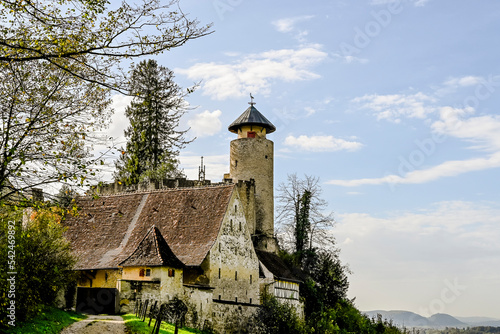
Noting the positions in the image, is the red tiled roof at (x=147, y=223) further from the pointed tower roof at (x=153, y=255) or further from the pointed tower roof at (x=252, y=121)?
the pointed tower roof at (x=252, y=121)

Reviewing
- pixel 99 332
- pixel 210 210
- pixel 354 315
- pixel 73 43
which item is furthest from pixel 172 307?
pixel 354 315

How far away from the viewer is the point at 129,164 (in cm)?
1373

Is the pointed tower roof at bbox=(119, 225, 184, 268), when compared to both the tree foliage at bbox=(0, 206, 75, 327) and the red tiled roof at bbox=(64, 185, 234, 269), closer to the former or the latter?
the red tiled roof at bbox=(64, 185, 234, 269)

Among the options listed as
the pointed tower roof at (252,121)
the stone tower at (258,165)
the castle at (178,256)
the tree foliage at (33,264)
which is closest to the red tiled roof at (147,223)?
the castle at (178,256)

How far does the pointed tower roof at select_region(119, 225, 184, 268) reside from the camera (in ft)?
90.8

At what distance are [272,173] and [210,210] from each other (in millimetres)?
15480

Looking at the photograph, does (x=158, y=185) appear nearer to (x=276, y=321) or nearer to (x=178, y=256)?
(x=178, y=256)

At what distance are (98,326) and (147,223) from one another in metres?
12.4

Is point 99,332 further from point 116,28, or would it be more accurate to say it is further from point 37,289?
point 116,28

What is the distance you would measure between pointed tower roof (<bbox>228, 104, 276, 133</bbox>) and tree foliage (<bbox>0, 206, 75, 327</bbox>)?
24.2m

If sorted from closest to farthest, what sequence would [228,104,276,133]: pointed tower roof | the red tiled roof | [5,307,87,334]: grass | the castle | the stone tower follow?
1. [5,307,87,334]: grass
2. the castle
3. the red tiled roof
4. the stone tower
5. [228,104,276,133]: pointed tower roof

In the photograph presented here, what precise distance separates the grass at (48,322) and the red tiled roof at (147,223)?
6192 mm

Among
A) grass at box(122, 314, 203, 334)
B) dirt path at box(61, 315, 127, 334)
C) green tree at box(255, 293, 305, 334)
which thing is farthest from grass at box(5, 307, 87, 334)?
green tree at box(255, 293, 305, 334)

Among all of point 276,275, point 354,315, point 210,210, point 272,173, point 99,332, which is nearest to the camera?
point 99,332
